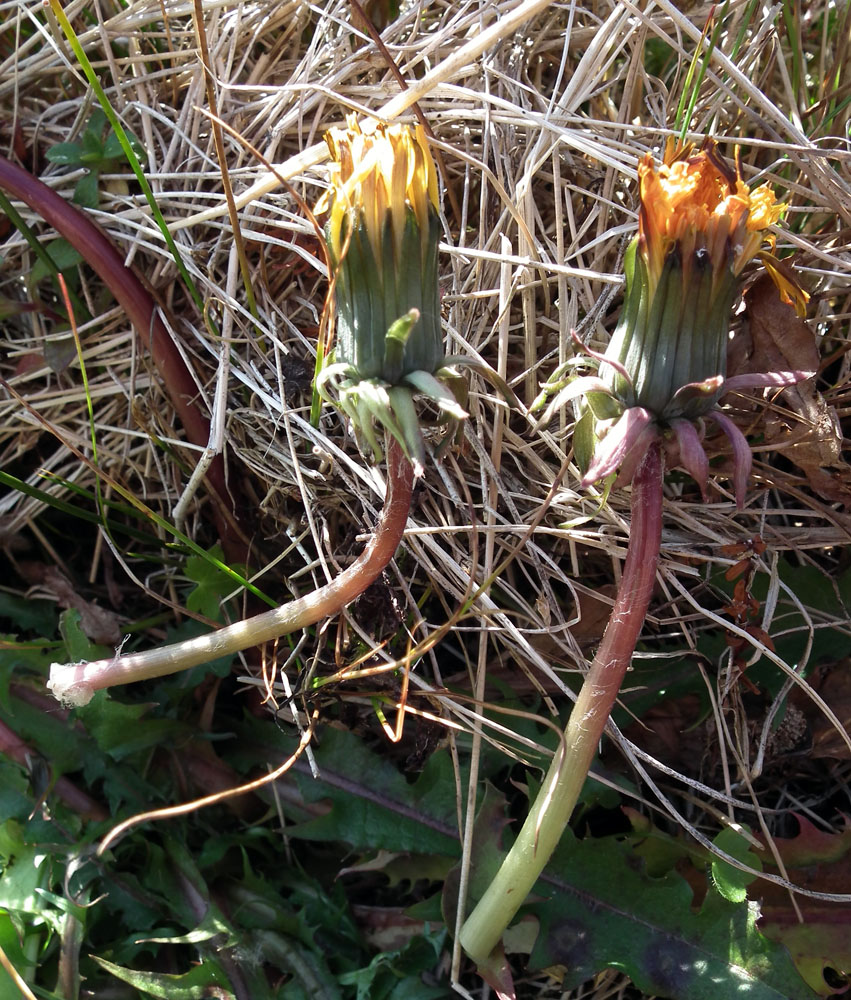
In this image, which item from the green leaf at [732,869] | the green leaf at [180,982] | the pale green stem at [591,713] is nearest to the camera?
the pale green stem at [591,713]

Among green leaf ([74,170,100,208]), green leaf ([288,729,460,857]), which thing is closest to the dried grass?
green leaf ([74,170,100,208])

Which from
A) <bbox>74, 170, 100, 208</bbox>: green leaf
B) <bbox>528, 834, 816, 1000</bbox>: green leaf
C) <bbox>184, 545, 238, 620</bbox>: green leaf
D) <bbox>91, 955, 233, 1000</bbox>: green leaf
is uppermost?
<bbox>74, 170, 100, 208</bbox>: green leaf

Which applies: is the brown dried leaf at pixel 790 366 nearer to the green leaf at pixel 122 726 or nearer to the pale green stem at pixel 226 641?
the pale green stem at pixel 226 641

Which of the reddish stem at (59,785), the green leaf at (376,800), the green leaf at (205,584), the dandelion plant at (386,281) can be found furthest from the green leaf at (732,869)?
the reddish stem at (59,785)

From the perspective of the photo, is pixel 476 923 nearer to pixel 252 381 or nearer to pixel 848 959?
pixel 848 959

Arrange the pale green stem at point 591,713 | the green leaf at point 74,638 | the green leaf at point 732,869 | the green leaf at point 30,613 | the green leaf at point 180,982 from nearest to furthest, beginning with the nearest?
the pale green stem at point 591,713, the green leaf at point 732,869, the green leaf at point 180,982, the green leaf at point 74,638, the green leaf at point 30,613

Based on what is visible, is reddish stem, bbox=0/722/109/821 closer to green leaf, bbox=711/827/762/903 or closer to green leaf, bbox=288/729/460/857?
green leaf, bbox=288/729/460/857
